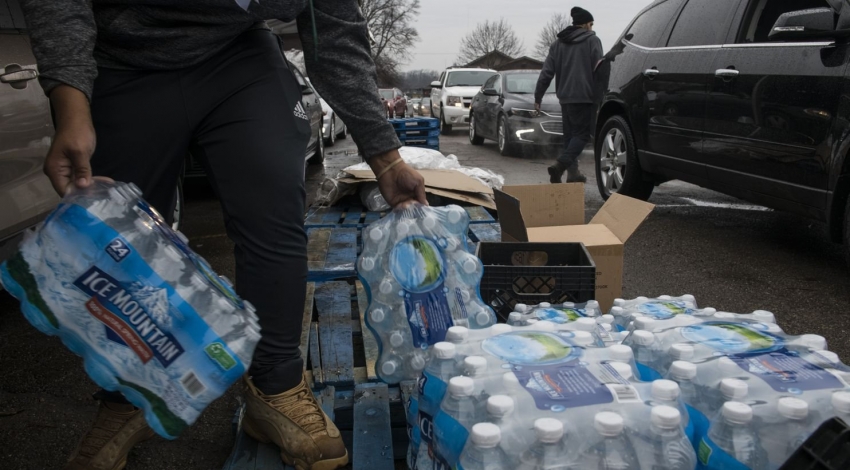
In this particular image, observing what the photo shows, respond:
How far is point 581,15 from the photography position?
25.2 ft

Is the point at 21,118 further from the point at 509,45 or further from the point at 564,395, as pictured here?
the point at 509,45

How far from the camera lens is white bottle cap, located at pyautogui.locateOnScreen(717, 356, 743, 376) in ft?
4.59

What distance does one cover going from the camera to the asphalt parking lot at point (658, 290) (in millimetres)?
2299

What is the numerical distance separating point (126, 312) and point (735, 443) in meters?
1.27

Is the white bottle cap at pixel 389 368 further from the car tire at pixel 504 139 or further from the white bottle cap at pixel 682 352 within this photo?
the car tire at pixel 504 139

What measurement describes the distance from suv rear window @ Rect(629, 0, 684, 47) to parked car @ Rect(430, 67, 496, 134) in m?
11.0

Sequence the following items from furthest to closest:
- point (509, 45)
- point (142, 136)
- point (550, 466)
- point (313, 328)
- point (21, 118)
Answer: point (509, 45), point (21, 118), point (313, 328), point (142, 136), point (550, 466)

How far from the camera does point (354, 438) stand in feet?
6.41

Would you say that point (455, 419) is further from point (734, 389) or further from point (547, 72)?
point (547, 72)

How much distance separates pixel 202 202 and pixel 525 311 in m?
5.31

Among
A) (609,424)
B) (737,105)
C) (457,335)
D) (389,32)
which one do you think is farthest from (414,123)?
(389,32)

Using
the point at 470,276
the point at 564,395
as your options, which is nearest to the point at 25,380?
the point at 470,276

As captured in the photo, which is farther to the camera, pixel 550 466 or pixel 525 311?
pixel 525 311

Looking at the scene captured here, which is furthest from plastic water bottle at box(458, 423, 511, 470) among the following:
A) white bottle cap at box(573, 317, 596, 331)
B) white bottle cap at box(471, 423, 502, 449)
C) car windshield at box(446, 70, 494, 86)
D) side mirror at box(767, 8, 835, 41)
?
car windshield at box(446, 70, 494, 86)
